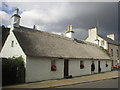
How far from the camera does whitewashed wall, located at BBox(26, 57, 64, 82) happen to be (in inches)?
509

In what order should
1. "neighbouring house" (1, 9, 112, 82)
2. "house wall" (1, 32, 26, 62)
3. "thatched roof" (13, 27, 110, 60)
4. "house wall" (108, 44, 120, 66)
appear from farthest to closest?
"house wall" (108, 44, 120, 66), "thatched roof" (13, 27, 110, 60), "house wall" (1, 32, 26, 62), "neighbouring house" (1, 9, 112, 82)

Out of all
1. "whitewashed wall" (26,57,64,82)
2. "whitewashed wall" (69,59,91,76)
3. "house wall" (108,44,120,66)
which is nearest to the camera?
"whitewashed wall" (26,57,64,82)

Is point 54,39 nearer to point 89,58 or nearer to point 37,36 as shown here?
point 37,36

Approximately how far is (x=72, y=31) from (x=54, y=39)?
6176 millimetres

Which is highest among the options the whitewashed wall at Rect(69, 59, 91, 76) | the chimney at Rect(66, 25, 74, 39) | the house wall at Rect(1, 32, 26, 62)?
the chimney at Rect(66, 25, 74, 39)

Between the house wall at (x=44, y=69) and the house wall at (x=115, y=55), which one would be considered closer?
the house wall at (x=44, y=69)

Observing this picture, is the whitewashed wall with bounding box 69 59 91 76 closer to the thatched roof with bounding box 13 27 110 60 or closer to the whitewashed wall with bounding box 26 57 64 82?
the thatched roof with bounding box 13 27 110 60

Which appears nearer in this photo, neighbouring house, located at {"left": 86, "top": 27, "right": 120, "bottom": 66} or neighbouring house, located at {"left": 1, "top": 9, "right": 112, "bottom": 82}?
neighbouring house, located at {"left": 1, "top": 9, "right": 112, "bottom": 82}

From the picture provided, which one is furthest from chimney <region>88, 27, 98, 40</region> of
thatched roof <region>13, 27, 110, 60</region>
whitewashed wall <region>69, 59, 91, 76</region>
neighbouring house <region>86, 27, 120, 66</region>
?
thatched roof <region>13, 27, 110, 60</region>

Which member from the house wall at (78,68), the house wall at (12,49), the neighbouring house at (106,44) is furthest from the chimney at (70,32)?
the house wall at (12,49)

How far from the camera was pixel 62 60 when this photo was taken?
16312 millimetres

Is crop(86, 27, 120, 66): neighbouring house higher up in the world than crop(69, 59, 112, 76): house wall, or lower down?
higher up

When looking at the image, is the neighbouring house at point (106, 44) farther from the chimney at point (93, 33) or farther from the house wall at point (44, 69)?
the house wall at point (44, 69)

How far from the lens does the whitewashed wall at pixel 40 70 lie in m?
12.9
